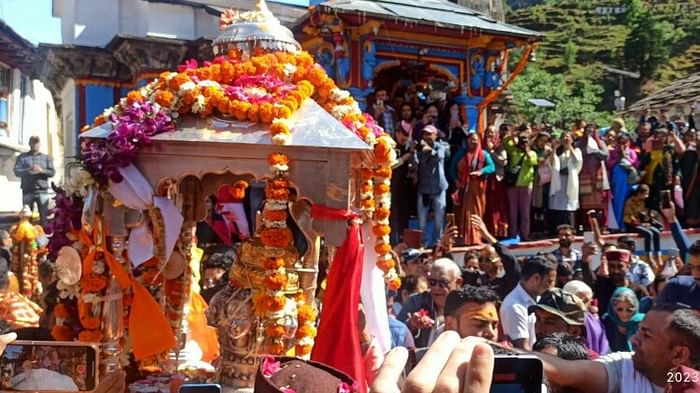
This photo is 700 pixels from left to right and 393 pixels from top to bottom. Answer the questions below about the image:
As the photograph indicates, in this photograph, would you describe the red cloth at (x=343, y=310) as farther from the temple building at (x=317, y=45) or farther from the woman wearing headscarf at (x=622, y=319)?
the temple building at (x=317, y=45)

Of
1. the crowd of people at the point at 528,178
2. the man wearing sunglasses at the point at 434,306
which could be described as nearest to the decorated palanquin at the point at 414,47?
the crowd of people at the point at 528,178

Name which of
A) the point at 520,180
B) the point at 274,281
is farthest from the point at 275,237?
the point at 520,180

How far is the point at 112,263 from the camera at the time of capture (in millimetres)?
4469

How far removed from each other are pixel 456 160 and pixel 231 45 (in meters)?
7.06

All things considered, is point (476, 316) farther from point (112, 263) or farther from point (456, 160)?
point (456, 160)

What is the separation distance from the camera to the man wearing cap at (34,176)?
11.0 metres

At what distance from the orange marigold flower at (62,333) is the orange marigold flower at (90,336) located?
0.09 meters

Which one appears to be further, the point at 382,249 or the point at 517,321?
the point at 517,321

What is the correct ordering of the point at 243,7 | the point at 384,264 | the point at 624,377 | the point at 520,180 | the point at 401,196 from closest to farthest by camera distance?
the point at 624,377 < the point at 384,264 < the point at 520,180 < the point at 401,196 < the point at 243,7

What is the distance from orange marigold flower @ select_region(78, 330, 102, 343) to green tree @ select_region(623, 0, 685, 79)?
4363cm

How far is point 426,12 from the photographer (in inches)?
494

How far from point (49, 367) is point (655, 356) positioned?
2.09 metres

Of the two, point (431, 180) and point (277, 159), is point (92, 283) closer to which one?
point (277, 159)

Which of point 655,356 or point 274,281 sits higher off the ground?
point 274,281
